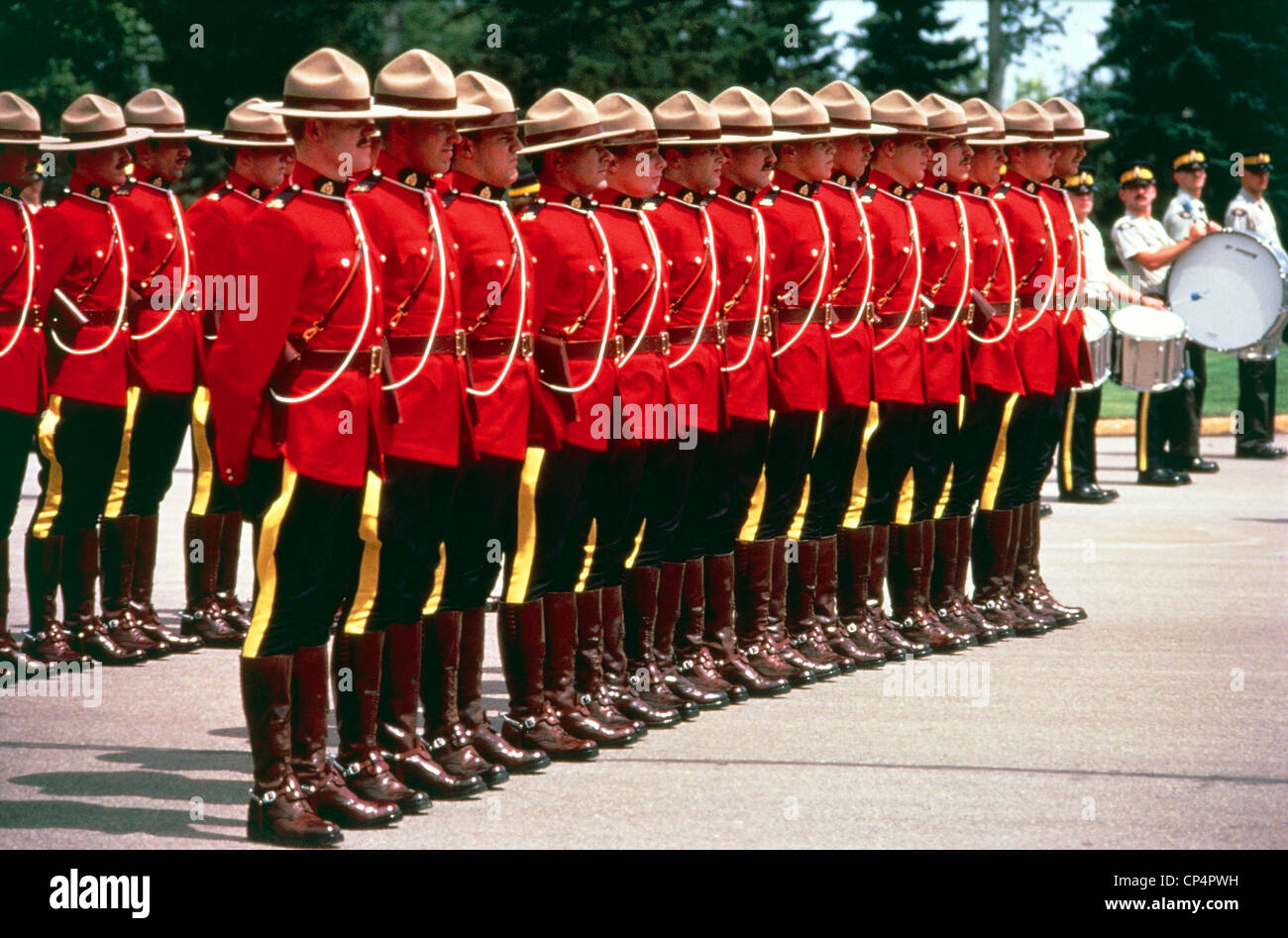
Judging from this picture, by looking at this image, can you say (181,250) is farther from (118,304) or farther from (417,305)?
(417,305)

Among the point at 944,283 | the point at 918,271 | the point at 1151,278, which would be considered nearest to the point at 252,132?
the point at 918,271

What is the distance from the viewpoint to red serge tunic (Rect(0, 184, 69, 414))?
29.4 feet

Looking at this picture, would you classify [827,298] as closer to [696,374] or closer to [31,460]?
[696,374]

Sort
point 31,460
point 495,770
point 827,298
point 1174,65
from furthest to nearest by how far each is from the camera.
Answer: point 1174,65
point 31,460
point 827,298
point 495,770

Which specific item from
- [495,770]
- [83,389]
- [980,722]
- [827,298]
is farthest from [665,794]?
[83,389]

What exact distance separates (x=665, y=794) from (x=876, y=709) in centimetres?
176

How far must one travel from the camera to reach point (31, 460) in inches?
766

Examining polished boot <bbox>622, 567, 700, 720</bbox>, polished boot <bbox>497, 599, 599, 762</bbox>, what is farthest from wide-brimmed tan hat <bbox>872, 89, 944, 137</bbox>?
polished boot <bbox>497, 599, 599, 762</bbox>

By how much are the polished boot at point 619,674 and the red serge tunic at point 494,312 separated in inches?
37.2

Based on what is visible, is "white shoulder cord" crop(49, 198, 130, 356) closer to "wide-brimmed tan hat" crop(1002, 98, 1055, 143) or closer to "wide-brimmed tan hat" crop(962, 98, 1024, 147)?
"wide-brimmed tan hat" crop(962, 98, 1024, 147)

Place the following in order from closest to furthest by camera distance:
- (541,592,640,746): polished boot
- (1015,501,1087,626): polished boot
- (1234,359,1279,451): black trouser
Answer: (541,592,640,746): polished boot
(1015,501,1087,626): polished boot
(1234,359,1279,451): black trouser

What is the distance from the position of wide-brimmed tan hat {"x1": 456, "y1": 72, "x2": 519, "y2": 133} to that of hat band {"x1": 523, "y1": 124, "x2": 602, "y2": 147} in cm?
29

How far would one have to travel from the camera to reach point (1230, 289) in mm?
17062

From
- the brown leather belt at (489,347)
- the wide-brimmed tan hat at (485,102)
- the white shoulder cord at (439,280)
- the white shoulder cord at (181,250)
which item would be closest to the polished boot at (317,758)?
the white shoulder cord at (439,280)
